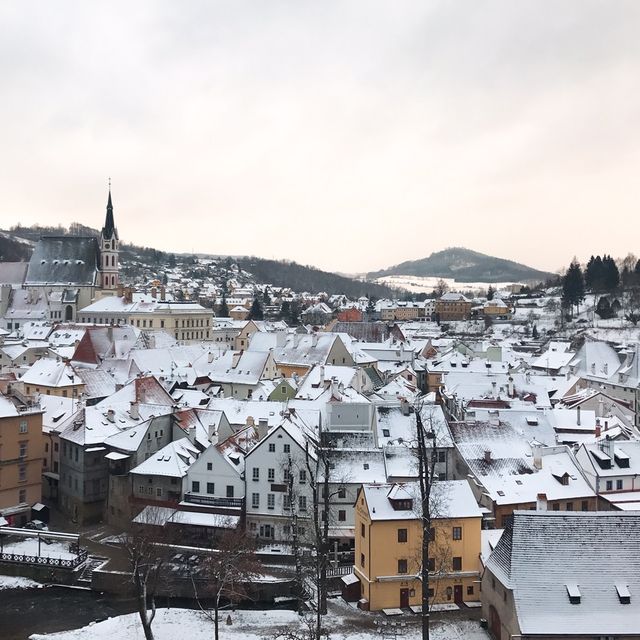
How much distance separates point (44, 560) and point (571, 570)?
24440 mm

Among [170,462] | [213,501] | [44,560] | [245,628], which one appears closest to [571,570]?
[245,628]

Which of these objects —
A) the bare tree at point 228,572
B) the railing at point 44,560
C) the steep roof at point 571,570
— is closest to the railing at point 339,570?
the bare tree at point 228,572

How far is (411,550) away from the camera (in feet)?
107

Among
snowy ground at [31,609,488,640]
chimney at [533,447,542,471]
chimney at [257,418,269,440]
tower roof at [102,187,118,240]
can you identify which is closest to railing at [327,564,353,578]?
snowy ground at [31,609,488,640]

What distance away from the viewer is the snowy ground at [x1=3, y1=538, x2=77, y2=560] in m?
38.7

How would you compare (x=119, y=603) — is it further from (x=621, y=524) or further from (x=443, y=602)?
(x=621, y=524)

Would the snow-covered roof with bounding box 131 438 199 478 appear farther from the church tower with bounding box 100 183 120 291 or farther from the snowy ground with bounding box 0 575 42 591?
the church tower with bounding box 100 183 120 291

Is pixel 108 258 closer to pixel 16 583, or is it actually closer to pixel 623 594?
pixel 16 583

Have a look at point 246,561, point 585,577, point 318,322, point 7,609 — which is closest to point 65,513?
point 7,609

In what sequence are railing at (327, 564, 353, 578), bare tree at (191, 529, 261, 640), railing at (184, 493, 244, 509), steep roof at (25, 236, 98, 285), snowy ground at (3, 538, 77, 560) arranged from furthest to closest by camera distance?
1. steep roof at (25, 236, 98, 285)
2. railing at (184, 493, 244, 509)
3. snowy ground at (3, 538, 77, 560)
4. railing at (327, 564, 353, 578)
5. bare tree at (191, 529, 261, 640)

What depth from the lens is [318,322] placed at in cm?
17438

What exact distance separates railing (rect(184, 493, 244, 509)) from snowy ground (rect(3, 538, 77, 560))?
638 centimetres

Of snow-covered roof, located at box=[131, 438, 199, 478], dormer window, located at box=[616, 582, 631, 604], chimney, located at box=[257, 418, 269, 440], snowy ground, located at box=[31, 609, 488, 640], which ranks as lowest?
snowy ground, located at box=[31, 609, 488, 640]

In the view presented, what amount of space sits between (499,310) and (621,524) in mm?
147353
